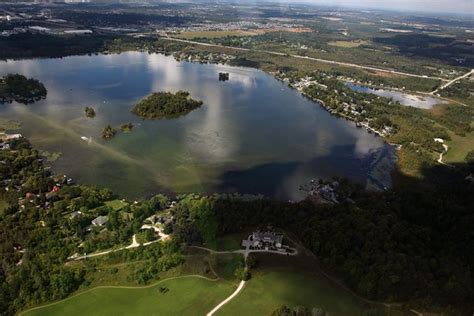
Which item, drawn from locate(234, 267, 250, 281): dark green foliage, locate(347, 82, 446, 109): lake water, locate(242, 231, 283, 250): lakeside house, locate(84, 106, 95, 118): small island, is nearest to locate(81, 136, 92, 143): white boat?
locate(84, 106, 95, 118): small island

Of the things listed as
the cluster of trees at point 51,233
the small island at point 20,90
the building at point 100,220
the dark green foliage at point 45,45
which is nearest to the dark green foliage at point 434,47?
the dark green foliage at point 45,45

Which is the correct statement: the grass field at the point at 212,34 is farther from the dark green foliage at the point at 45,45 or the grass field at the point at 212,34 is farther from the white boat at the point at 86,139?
the white boat at the point at 86,139

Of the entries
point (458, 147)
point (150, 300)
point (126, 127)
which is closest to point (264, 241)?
point (150, 300)

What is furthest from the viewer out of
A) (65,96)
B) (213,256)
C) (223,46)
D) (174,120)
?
(223,46)

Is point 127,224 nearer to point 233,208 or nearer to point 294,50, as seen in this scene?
point 233,208

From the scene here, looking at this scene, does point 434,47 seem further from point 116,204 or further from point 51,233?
point 51,233

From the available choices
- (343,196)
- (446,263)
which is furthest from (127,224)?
(446,263)
